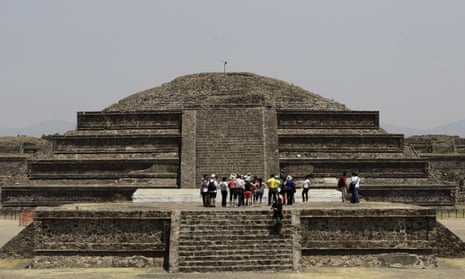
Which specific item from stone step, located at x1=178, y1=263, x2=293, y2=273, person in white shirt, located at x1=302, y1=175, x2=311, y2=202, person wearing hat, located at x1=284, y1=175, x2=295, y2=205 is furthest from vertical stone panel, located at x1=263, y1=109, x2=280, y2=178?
stone step, located at x1=178, y1=263, x2=293, y2=273

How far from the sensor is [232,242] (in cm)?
1733

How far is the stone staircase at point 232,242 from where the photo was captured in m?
16.8

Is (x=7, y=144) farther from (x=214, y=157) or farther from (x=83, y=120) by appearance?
(x=214, y=157)

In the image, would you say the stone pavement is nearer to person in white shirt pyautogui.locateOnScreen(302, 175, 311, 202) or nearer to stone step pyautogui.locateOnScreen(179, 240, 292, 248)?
stone step pyautogui.locateOnScreen(179, 240, 292, 248)

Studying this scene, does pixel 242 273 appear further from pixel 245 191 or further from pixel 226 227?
pixel 245 191

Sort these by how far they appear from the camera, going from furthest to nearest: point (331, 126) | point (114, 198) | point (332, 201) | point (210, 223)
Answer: point (331, 126)
point (114, 198)
point (332, 201)
point (210, 223)

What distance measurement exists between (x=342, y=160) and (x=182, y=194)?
9025 mm

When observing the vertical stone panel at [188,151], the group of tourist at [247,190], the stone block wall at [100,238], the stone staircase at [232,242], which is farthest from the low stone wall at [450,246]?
the vertical stone panel at [188,151]

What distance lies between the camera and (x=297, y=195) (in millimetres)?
24859

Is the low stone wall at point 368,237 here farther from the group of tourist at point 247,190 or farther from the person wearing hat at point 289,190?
the person wearing hat at point 289,190

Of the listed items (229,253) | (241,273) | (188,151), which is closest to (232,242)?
(229,253)

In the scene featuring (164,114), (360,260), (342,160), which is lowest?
(360,260)

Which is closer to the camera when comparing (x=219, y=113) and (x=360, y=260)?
(x=360, y=260)

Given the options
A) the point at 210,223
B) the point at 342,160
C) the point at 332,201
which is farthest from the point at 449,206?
the point at 210,223
